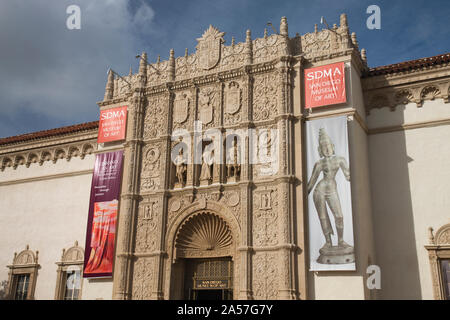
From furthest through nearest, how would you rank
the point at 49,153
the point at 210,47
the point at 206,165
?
the point at 49,153, the point at 210,47, the point at 206,165

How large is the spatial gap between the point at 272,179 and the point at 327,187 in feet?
6.88

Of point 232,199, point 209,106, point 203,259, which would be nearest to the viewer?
point 232,199

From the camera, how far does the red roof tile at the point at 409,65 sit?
19.9 m

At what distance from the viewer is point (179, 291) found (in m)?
20.7

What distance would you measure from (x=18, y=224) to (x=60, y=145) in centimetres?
451

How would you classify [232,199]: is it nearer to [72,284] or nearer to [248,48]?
[248,48]

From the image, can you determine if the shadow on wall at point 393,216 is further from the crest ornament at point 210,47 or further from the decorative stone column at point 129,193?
the decorative stone column at point 129,193

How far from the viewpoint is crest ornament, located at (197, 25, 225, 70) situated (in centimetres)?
2261

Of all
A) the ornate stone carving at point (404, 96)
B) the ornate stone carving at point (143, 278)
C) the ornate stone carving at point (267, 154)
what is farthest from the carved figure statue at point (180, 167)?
the ornate stone carving at point (404, 96)

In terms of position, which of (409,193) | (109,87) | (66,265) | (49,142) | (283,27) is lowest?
(66,265)

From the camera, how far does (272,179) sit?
19703 millimetres

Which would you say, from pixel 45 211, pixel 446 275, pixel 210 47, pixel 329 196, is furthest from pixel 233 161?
pixel 45 211

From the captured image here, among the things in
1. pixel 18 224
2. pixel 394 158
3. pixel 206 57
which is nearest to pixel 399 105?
pixel 394 158
